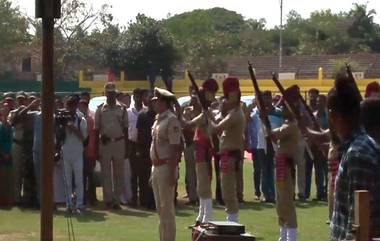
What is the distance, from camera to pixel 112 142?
62.5ft

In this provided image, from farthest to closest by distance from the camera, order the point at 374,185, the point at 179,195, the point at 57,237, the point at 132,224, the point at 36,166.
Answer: the point at 179,195 < the point at 36,166 < the point at 132,224 < the point at 57,237 < the point at 374,185

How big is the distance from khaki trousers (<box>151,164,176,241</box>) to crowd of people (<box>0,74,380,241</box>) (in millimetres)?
13

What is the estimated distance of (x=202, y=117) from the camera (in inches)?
607

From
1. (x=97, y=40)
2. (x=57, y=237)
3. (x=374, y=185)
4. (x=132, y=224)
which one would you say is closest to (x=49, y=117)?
(x=374, y=185)

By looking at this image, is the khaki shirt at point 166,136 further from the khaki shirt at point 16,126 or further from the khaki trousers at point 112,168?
the khaki shirt at point 16,126

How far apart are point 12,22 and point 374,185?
2780 inches

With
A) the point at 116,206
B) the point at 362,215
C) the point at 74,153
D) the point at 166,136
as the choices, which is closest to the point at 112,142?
the point at 74,153

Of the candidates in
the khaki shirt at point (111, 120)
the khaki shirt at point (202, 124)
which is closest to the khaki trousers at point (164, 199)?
the khaki shirt at point (202, 124)

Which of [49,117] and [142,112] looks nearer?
[49,117]

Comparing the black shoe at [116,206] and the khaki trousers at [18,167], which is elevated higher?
the khaki trousers at [18,167]

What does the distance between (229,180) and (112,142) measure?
4.89 meters

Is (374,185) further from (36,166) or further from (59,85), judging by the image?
(59,85)

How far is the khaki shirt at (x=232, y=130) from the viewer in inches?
575

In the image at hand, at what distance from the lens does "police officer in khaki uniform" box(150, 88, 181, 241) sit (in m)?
13.0
